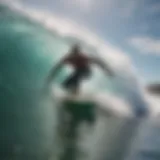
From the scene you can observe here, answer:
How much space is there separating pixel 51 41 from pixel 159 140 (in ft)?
1.45

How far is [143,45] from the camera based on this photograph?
1108mm

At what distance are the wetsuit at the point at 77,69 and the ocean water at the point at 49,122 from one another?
2 centimetres

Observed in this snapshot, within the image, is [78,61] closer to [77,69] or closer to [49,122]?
[77,69]

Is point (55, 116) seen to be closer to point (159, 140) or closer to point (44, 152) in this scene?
point (44, 152)

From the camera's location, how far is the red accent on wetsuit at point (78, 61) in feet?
3.56

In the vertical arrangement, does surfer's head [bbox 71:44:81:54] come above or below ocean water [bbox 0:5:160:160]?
above

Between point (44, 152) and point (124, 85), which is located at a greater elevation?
point (124, 85)

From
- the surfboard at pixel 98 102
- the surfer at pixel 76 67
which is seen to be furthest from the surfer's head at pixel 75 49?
the surfboard at pixel 98 102

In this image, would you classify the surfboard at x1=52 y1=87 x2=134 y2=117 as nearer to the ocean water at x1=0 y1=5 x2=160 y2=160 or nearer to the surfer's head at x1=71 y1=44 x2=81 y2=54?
the ocean water at x1=0 y1=5 x2=160 y2=160

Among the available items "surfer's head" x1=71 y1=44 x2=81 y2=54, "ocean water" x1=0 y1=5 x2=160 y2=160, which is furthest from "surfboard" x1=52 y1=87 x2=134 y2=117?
"surfer's head" x1=71 y1=44 x2=81 y2=54

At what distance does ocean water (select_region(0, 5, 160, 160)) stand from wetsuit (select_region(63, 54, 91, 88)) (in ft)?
0.08

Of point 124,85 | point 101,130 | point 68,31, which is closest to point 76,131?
point 101,130

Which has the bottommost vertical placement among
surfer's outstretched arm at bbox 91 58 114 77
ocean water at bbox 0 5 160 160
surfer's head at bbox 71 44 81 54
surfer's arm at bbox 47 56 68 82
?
ocean water at bbox 0 5 160 160

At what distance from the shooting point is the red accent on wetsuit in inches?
42.7
